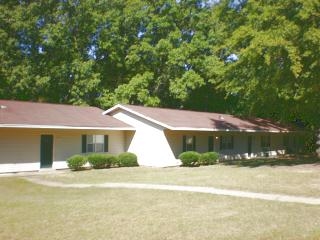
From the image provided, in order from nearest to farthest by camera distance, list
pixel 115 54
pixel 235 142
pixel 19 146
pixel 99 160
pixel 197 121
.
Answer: pixel 19 146 → pixel 99 160 → pixel 197 121 → pixel 235 142 → pixel 115 54

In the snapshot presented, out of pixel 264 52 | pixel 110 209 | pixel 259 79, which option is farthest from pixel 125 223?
pixel 259 79

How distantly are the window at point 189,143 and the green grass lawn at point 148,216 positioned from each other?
16.6 metres

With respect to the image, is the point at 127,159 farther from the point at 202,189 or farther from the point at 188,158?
the point at 202,189

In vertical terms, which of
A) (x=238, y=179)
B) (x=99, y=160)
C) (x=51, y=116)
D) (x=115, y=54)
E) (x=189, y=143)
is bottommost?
(x=238, y=179)

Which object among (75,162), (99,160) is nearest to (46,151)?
(75,162)

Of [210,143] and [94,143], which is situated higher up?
[210,143]

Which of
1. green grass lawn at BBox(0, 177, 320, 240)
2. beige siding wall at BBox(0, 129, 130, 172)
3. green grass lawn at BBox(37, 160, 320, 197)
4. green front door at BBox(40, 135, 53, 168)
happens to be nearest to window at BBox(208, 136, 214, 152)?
beige siding wall at BBox(0, 129, 130, 172)

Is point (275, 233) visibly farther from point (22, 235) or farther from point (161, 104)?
point (161, 104)

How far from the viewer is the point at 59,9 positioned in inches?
1831

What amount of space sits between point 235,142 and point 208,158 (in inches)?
289

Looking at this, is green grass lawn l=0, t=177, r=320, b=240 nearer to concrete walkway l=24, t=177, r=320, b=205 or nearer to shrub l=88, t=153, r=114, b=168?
concrete walkway l=24, t=177, r=320, b=205

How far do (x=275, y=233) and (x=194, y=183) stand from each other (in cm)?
1013

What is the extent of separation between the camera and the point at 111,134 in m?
33.7

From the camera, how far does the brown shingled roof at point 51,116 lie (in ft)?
90.1
